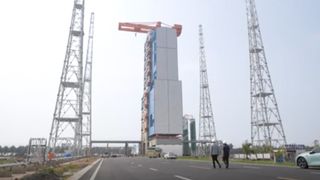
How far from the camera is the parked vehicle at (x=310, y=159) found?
20062mm

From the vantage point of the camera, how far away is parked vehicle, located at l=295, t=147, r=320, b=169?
20062 millimetres

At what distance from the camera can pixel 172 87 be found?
127 m

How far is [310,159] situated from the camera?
20.5 meters

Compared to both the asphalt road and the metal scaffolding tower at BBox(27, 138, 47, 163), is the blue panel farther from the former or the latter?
the asphalt road

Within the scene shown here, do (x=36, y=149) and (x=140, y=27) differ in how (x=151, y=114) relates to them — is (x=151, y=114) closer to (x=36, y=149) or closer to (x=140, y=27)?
(x=140, y=27)

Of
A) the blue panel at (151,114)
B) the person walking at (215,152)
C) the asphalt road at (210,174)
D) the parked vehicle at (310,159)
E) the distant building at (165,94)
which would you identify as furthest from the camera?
the blue panel at (151,114)

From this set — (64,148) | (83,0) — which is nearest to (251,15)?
(83,0)

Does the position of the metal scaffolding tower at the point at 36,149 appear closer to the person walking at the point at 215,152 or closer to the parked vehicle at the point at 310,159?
the person walking at the point at 215,152

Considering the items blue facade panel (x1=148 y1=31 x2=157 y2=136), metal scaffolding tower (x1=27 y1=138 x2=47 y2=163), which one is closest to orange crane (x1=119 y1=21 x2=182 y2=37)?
blue facade panel (x1=148 y1=31 x2=157 y2=136)

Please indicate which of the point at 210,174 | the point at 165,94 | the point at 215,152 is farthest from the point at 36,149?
the point at 165,94

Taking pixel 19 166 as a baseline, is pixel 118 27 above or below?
above

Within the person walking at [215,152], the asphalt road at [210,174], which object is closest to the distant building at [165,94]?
the person walking at [215,152]

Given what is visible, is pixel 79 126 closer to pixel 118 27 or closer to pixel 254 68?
pixel 254 68

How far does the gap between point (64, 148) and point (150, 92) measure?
67.2m
